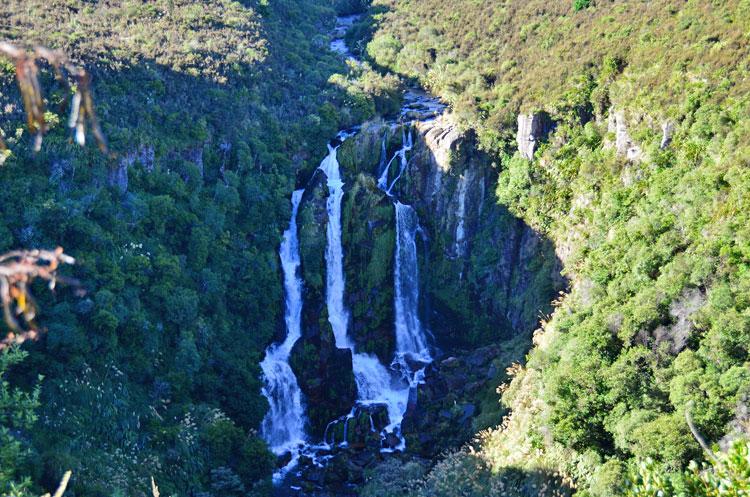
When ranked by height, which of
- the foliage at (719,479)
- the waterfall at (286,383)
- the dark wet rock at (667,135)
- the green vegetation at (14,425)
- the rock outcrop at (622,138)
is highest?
the rock outcrop at (622,138)

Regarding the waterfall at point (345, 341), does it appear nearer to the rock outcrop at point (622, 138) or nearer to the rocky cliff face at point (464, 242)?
the rocky cliff face at point (464, 242)

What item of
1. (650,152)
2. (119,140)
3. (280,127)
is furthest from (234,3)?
(650,152)

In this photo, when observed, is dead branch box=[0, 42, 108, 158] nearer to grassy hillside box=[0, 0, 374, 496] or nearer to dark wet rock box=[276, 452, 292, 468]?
grassy hillside box=[0, 0, 374, 496]

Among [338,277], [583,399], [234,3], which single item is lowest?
[583,399]

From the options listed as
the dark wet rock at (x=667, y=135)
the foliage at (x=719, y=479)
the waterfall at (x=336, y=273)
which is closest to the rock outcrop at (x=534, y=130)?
the dark wet rock at (x=667, y=135)

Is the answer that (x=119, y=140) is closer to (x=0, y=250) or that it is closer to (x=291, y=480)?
(x=0, y=250)

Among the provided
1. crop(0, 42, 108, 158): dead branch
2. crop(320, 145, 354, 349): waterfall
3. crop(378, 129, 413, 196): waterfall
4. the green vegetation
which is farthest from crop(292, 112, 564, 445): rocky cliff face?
crop(0, 42, 108, 158): dead branch

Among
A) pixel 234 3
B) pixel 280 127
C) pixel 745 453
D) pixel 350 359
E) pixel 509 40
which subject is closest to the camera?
pixel 745 453
